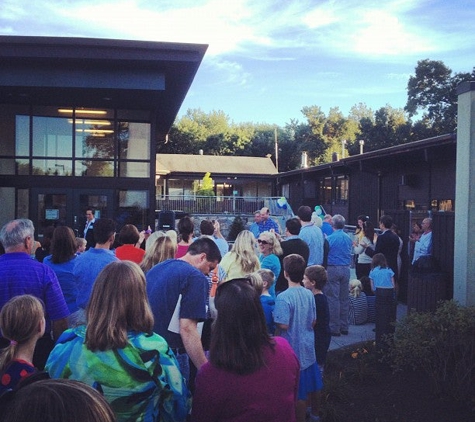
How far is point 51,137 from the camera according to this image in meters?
16.0

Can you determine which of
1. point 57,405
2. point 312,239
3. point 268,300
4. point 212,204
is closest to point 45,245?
point 312,239

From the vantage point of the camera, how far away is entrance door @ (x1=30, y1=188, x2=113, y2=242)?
1553cm

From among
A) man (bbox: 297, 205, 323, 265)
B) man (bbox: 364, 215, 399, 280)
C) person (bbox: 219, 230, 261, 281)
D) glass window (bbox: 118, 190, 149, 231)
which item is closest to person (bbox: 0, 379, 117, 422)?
person (bbox: 219, 230, 261, 281)

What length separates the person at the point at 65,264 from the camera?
198 inches

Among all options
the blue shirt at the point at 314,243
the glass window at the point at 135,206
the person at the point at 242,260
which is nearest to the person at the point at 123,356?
the person at the point at 242,260

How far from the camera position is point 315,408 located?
189 inches

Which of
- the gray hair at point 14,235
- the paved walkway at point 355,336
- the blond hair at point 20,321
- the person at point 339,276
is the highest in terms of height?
the gray hair at point 14,235

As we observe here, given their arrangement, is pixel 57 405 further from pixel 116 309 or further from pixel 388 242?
pixel 388 242

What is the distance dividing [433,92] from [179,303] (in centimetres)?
5279

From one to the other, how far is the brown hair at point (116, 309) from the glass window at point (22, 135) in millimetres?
14759

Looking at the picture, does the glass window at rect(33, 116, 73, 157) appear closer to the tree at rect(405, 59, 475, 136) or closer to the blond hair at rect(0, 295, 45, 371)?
the blond hair at rect(0, 295, 45, 371)

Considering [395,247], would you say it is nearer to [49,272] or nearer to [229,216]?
[49,272]

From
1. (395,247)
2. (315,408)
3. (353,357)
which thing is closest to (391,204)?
(395,247)

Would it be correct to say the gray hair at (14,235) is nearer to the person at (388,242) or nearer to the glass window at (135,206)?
the person at (388,242)
